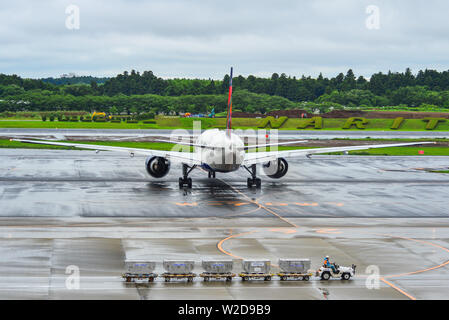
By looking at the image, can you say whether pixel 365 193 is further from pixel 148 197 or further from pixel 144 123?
pixel 144 123

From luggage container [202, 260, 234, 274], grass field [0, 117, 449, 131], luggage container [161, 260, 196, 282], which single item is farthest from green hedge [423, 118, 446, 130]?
luggage container [161, 260, 196, 282]

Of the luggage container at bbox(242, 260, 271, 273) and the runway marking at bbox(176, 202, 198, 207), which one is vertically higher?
the luggage container at bbox(242, 260, 271, 273)

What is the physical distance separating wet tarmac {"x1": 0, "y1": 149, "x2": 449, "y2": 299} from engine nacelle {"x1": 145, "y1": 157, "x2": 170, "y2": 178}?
48.0 inches

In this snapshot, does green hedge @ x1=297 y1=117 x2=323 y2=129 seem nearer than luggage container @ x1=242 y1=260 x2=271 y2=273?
No

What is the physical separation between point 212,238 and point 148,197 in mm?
15324

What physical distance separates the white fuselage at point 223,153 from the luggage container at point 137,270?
2489 centimetres

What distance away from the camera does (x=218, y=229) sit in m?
37.5

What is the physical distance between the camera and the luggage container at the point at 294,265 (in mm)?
27203

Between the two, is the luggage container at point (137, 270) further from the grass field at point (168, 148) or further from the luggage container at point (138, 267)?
the grass field at point (168, 148)

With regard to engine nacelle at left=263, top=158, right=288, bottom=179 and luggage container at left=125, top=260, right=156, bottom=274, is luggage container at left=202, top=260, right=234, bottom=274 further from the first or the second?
engine nacelle at left=263, top=158, right=288, bottom=179

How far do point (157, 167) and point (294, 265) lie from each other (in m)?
31.8

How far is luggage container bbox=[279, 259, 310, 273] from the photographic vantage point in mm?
27203
